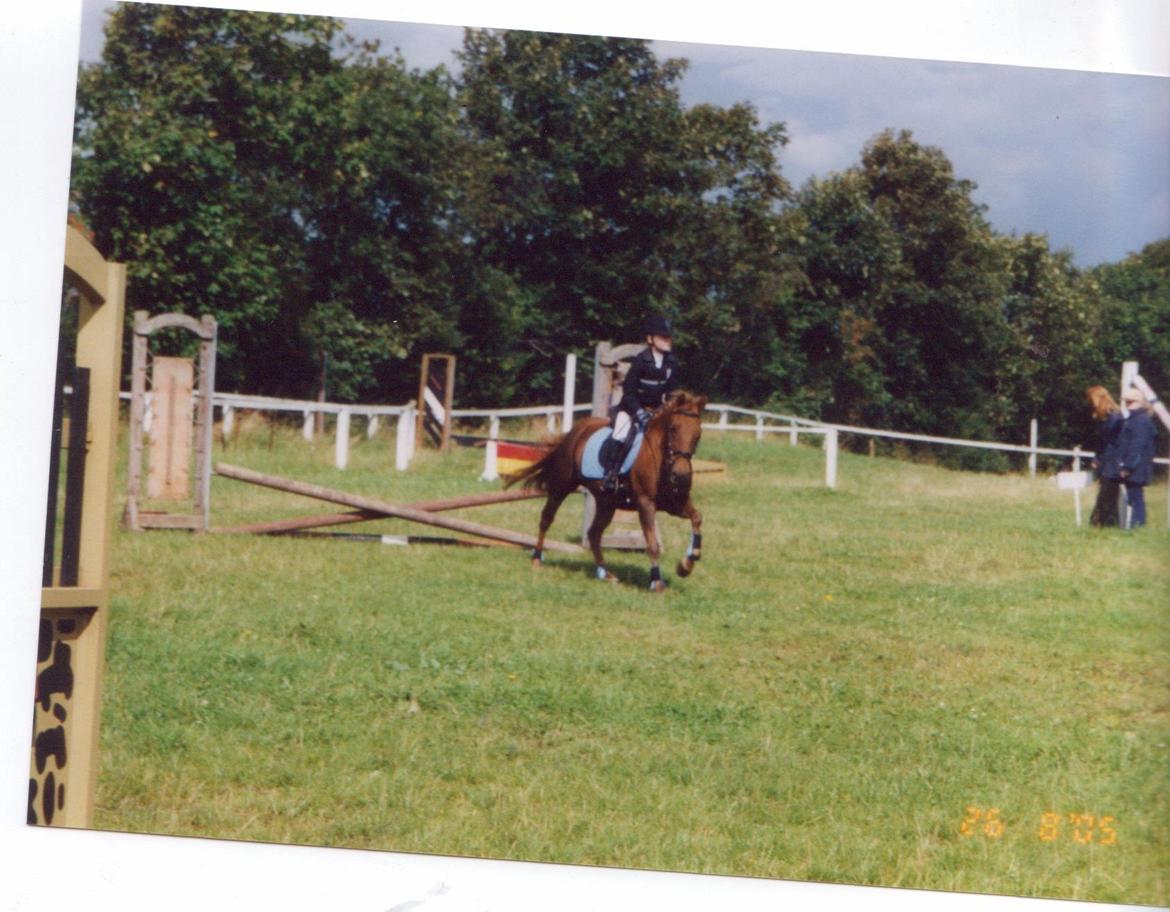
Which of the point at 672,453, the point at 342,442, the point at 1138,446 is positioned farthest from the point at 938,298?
the point at 342,442

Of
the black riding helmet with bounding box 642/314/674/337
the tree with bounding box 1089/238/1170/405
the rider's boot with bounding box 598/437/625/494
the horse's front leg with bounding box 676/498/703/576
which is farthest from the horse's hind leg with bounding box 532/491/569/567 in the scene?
the tree with bounding box 1089/238/1170/405

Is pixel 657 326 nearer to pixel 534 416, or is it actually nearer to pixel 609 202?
pixel 609 202

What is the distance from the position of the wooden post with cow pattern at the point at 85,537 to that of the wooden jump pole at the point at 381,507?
234 centimetres

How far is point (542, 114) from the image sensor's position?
18.4 feet

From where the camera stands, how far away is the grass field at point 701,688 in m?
4.22

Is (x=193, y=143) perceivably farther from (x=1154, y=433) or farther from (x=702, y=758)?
(x=1154, y=433)

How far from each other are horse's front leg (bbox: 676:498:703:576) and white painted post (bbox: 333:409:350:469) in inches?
71.4

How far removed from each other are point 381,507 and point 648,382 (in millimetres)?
1629

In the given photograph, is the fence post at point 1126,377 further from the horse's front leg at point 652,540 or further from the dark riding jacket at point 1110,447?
the horse's front leg at point 652,540

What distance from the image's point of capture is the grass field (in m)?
4.22

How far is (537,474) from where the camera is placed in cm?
693

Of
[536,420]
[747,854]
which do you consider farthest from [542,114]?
[747,854]

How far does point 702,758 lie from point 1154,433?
7.59ft
